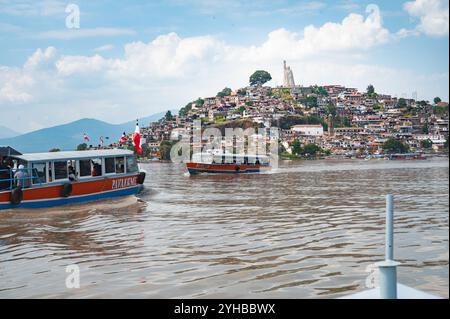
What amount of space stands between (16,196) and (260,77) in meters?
159

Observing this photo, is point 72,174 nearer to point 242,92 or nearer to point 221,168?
point 221,168

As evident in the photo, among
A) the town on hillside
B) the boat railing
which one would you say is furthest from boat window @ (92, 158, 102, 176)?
the town on hillside

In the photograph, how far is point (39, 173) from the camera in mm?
15992

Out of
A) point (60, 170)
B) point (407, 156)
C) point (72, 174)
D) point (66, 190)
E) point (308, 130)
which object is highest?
point (308, 130)

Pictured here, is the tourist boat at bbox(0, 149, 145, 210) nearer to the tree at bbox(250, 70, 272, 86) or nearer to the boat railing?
the boat railing

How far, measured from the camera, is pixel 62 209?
15.5 metres

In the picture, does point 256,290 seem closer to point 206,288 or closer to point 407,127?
point 206,288

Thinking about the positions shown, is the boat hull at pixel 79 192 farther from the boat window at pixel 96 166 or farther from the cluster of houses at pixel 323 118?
the cluster of houses at pixel 323 118

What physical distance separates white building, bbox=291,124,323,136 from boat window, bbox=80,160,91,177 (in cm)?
8901

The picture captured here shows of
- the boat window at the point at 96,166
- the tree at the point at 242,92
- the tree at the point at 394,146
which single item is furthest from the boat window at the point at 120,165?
the tree at the point at 242,92

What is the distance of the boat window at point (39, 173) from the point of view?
623 inches

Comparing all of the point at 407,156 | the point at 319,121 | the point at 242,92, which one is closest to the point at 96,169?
the point at 407,156
